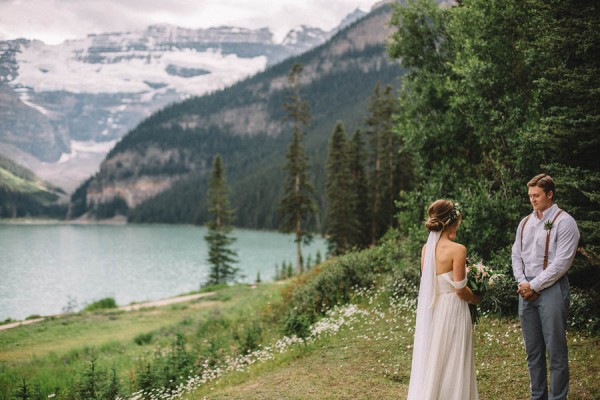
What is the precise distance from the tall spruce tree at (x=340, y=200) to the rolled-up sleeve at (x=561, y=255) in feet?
136

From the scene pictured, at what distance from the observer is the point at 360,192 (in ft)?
169

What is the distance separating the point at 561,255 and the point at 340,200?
141ft

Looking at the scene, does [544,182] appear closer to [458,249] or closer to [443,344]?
[458,249]

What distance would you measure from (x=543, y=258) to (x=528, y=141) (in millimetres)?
5785

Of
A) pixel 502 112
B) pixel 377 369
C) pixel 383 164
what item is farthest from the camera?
pixel 383 164

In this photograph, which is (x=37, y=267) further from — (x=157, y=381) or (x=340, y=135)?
(x=157, y=381)

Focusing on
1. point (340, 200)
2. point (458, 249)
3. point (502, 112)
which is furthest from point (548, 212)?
point (340, 200)

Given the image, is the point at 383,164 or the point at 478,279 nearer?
the point at 478,279

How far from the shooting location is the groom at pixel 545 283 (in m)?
6.77

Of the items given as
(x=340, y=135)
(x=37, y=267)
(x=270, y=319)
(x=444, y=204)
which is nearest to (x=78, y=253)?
(x=37, y=267)

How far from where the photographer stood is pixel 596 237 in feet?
29.9

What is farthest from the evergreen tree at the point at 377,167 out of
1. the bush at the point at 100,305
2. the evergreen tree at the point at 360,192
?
the bush at the point at 100,305

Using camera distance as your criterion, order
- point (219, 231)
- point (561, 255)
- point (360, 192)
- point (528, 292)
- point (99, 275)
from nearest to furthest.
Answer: point (561, 255) < point (528, 292) < point (360, 192) < point (219, 231) < point (99, 275)

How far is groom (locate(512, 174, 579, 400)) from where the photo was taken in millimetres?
6766
